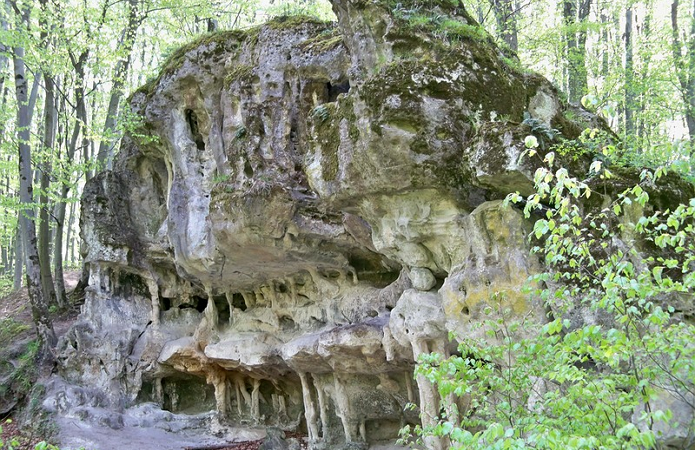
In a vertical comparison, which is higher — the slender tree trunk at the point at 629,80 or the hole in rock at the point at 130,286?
the slender tree trunk at the point at 629,80

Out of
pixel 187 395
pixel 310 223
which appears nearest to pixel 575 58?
pixel 310 223

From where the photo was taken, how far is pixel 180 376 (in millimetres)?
15906

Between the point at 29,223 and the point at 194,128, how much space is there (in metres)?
5.62

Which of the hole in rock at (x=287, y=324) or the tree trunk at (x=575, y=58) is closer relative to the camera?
the hole in rock at (x=287, y=324)

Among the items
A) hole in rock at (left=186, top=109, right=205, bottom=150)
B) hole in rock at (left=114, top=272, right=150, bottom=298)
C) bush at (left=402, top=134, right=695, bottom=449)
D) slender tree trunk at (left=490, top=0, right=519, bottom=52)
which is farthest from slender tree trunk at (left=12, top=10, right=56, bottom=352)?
bush at (left=402, top=134, right=695, bottom=449)

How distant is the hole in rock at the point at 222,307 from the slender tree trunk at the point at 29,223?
15.1 feet

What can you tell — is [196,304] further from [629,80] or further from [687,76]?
[687,76]

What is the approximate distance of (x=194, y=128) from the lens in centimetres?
1461

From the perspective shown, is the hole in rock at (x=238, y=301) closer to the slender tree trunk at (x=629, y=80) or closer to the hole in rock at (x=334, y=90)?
the hole in rock at (x=334, y=90)

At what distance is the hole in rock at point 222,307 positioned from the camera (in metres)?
16.0

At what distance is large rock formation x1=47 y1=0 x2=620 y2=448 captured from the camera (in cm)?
771

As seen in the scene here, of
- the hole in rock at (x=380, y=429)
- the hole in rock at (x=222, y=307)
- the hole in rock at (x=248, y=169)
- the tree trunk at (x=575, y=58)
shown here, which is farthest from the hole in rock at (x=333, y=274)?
the tree trunk at (x=575, y=58)

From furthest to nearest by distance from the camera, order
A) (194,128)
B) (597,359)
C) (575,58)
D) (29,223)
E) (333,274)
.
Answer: (29,223) < (194,128) < (575,58) < (333,274) < (597,359)

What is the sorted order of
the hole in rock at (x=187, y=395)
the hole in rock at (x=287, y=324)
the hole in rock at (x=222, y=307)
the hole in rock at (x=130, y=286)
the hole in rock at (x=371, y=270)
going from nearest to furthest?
the hole in rock at (x=371, y=270) < the hole in rock at (x=287, y=324) < the hole in rock at (x=187, y=395) < the hole in rock at (x=222, y=307) < the hole in rock at (x=130, y=286)
